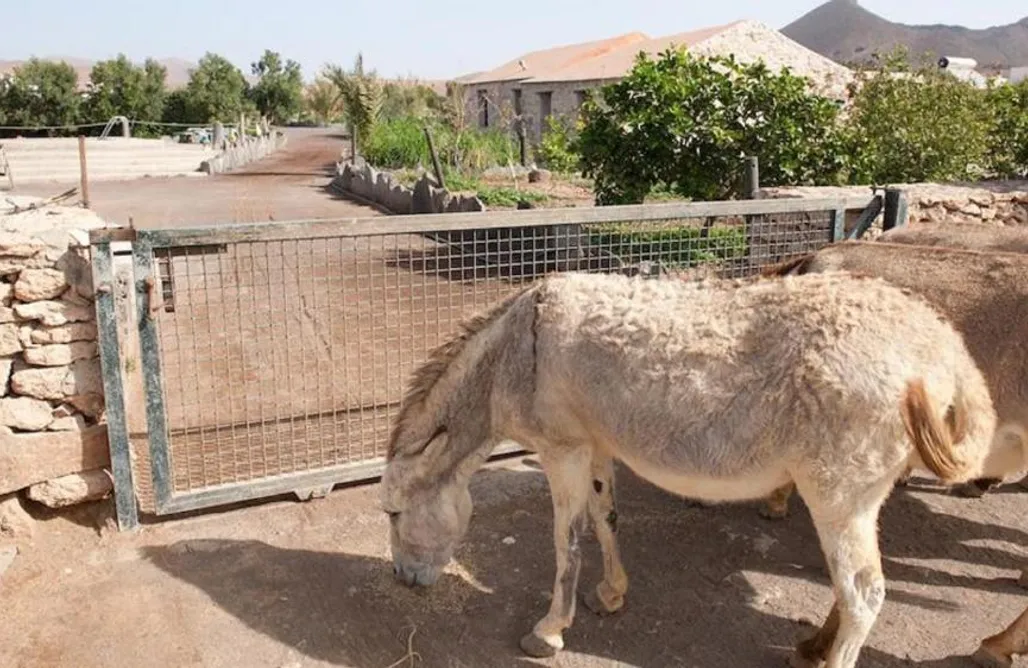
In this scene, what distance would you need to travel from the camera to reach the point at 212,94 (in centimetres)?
5328

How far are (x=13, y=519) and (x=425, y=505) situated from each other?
240cm

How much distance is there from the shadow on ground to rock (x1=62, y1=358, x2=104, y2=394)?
98cm

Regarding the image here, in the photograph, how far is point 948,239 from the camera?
542 cm

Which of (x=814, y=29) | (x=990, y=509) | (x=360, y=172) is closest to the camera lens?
(x=990, y=509)

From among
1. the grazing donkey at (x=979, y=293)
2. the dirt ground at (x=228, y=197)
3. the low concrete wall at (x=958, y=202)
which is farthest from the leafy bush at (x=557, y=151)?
the grazing donkey at (x=979, y=293)

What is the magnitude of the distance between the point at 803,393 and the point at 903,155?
9206 mm

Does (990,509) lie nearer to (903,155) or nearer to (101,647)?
(101,647)

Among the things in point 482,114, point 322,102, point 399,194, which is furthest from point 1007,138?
point 322,102

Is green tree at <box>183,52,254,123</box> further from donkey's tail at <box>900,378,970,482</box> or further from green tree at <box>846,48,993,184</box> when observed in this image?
donkey's tail at <box>900,378,970,482</box>

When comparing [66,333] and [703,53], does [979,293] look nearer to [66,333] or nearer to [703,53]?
[66,333]

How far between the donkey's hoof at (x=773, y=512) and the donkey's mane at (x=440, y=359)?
2250mm

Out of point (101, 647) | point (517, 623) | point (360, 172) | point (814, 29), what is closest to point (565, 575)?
point (517, 623)

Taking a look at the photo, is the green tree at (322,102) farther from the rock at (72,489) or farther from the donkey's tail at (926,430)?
the donkey's tail at (926,430)

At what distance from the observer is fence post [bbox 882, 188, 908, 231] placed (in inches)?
253
